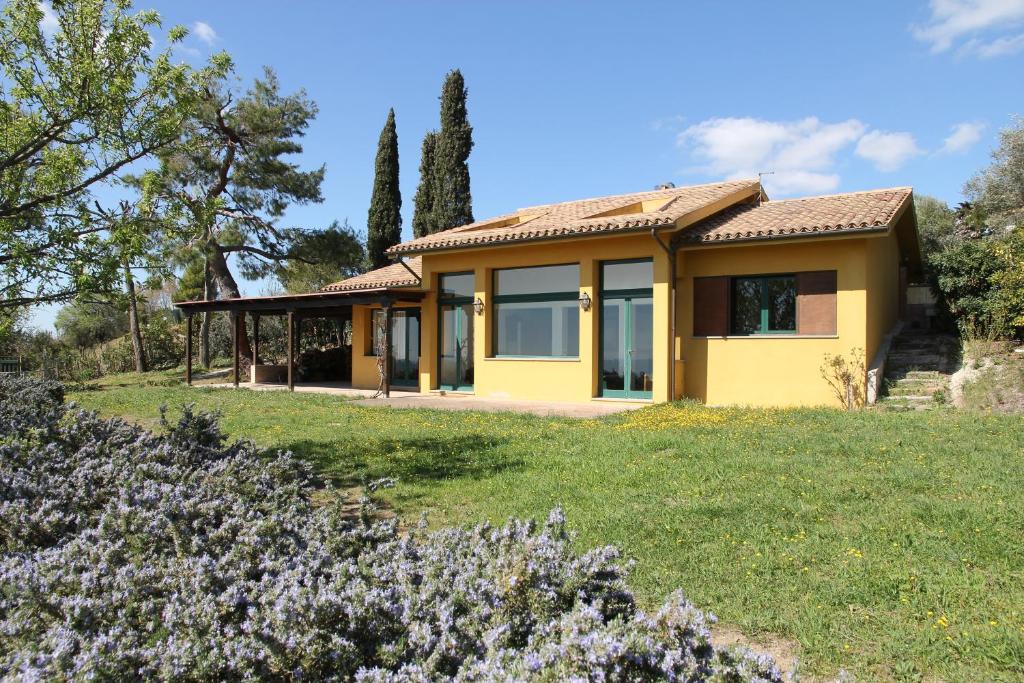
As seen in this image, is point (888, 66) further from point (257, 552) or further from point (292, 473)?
point (257, 552)

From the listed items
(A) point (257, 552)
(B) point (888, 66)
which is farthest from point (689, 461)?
(B) point (888, 66)

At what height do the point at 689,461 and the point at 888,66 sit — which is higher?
the point at 888,66

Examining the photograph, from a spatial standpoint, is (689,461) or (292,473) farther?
(689,461)

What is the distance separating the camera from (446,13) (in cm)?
1324

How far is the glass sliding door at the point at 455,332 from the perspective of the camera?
16.5 meters

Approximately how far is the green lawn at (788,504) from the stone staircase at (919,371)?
5.38 ft

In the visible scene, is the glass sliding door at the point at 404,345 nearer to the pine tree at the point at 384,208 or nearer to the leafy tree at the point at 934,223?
the pine tree at the point at 384,208

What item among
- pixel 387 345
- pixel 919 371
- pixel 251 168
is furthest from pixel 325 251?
pixel 919 371

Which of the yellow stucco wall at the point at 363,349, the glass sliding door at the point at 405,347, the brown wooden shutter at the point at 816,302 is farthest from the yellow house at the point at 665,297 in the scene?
the yellow stucco wall at the point at 363,349

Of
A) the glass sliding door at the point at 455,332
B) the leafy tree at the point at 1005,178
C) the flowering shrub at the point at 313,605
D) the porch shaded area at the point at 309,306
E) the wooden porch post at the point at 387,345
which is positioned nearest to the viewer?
the flowering shrub at the point at 313,605

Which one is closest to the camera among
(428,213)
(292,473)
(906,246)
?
(292,473)

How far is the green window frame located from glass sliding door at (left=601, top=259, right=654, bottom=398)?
170 cm

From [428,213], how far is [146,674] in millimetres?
24997

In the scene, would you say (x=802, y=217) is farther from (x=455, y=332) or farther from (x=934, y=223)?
(x=934, y=223)
